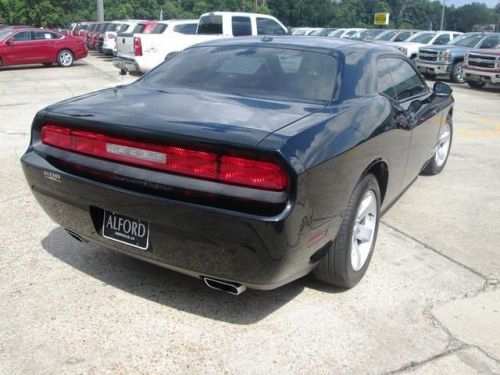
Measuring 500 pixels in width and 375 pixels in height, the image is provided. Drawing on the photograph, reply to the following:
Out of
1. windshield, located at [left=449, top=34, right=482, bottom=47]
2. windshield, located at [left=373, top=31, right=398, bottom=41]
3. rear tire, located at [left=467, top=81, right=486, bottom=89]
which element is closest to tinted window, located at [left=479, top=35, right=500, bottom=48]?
windshield, located at [left=449, top=34, right=482, bottom=47]

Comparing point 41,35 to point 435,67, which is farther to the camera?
point 41,35

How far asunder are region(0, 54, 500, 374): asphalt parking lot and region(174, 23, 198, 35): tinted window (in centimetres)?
1188

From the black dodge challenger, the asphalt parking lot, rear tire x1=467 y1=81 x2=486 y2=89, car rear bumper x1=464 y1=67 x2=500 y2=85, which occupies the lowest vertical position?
the asphalt parking lot

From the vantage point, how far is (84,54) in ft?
68.9

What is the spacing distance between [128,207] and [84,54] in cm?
1978

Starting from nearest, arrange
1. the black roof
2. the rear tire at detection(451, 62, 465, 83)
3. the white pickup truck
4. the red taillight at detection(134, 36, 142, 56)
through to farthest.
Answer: the black roof → the red taillight at detection(134, 36, 142, 56) → the white pickup truck → the rear tire at detection(451, 62, 465, 83)

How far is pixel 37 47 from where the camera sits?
19.3 metres

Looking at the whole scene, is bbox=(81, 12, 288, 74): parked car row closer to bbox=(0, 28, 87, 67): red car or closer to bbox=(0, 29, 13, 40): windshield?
bbox=(0, 28, 87, 67): red car

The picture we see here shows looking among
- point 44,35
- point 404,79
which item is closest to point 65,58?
point 44,35

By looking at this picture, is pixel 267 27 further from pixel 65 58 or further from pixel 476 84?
pixel 65 58

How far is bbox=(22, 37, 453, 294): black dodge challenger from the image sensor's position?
261cm

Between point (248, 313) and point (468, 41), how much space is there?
18233 millimetres

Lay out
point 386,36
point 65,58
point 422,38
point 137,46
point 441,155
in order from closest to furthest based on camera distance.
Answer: point 441,155, point 137,46, point 65,58, point 422,38, point 386,36

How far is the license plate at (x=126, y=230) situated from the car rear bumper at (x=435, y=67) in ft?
55.5
